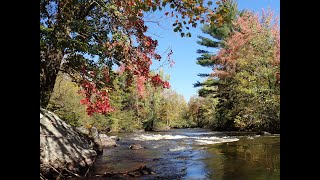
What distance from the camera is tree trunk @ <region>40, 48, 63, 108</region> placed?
7109 mm

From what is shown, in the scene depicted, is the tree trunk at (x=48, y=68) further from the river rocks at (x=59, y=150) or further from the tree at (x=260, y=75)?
the tree at (x=260, y=75)

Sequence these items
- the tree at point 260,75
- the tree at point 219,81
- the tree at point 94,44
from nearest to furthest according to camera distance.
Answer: the tree at point 94,44 < the tree at point 260,75 < the tree at point 219,81

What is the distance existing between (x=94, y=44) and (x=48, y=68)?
170cm

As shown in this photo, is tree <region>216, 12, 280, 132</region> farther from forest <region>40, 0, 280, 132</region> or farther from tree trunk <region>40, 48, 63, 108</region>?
tree trunk <region>40, 48, 63, 108</region>

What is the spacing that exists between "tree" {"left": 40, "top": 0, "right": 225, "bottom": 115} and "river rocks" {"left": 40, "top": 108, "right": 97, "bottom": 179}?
0.91 metres

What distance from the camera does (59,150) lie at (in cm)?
763

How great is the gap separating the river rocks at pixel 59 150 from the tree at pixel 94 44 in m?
0.91

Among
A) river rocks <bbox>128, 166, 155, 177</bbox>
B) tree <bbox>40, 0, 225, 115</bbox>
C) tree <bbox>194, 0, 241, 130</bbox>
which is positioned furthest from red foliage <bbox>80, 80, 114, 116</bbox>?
tree <bbox>194, 0, 241, 130</bbox>

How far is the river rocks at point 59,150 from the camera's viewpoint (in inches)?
276

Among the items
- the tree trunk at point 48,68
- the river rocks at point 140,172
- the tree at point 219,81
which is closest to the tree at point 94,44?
the tree trunk at point 48,68
